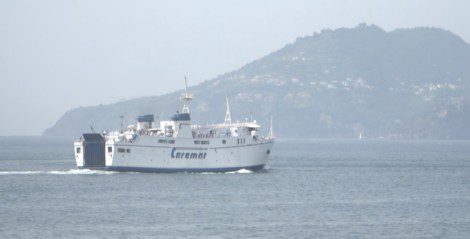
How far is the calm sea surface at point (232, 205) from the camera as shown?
69562 mm

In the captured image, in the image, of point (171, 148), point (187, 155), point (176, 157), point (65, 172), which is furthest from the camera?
point (65, 172)

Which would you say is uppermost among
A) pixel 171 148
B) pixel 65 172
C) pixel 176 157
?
pixel 171 148

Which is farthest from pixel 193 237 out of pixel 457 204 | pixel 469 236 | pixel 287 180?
pixel 287 180

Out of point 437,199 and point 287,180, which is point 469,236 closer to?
point 437,199

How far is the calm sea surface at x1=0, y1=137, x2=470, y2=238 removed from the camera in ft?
228

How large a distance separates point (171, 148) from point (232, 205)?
29692 mm

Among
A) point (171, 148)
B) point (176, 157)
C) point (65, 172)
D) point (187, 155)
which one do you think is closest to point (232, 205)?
point (171, 148)

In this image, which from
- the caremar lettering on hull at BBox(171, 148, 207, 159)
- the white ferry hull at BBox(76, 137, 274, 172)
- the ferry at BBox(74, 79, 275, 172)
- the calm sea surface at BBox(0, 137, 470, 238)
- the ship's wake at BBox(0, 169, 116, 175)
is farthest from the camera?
the ship's wake at BBox(0, 169, 116, 175)

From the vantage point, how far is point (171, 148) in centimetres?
11325

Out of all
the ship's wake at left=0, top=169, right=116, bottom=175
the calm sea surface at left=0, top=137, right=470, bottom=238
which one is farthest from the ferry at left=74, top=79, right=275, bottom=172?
the calm sea surface at left=0, top=137, right=470, bottom=238

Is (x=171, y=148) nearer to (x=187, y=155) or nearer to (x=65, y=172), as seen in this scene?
(x=187, y=155)

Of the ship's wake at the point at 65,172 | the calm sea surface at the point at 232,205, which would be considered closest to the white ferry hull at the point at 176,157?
the ship's wake at the point at 65,172

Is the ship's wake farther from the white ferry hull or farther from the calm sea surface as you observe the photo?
the white ferry hull

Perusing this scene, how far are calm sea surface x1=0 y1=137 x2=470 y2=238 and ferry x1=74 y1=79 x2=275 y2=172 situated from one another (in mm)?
1882
